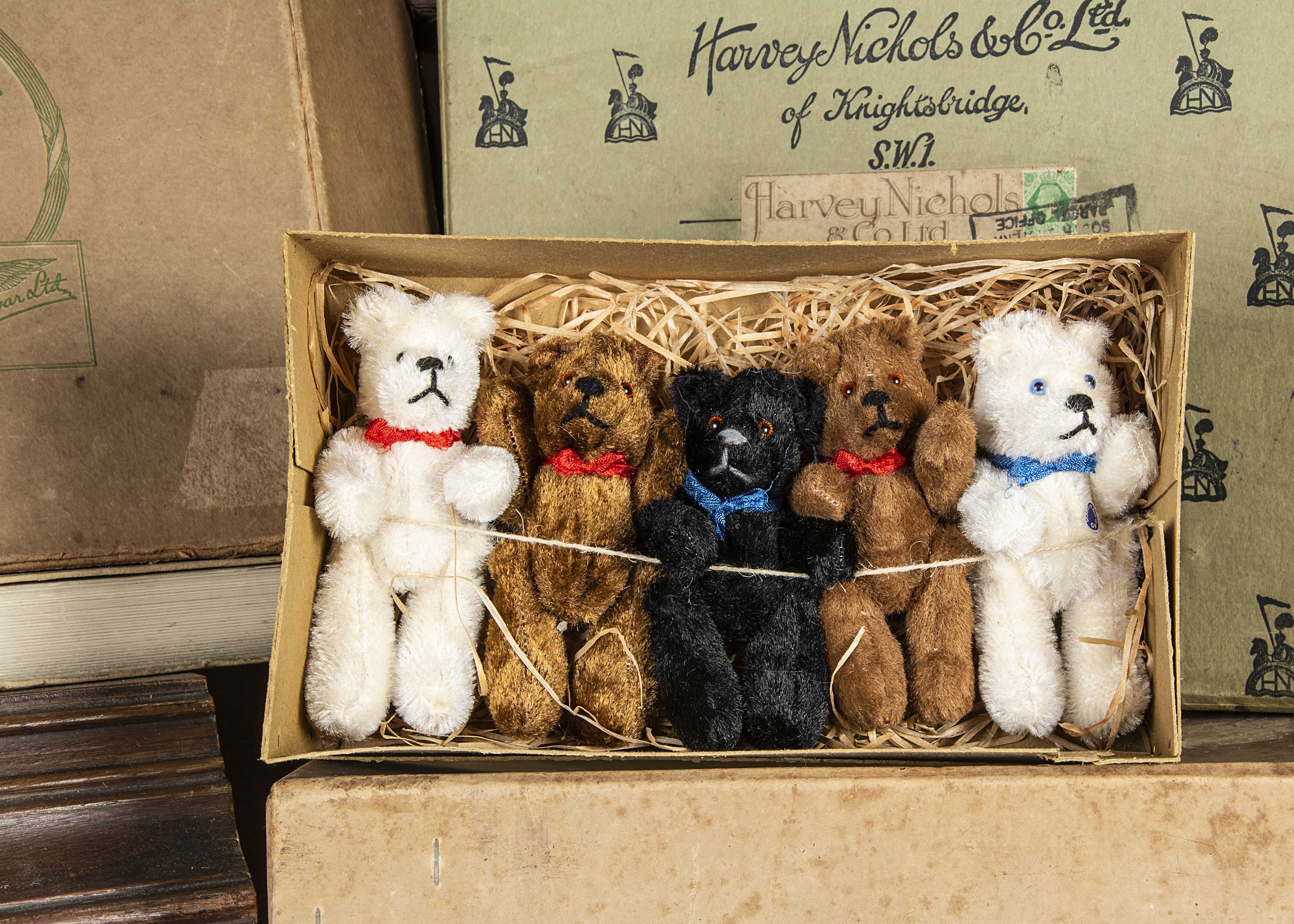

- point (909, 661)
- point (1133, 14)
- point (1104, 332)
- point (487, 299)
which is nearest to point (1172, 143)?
point (1133, 14)

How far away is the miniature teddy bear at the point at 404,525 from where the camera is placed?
115 centimetres

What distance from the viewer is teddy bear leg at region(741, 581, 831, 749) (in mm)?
1117

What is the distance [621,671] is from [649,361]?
0.49 m

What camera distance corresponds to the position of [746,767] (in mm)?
1067

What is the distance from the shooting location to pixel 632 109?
1.52 meters

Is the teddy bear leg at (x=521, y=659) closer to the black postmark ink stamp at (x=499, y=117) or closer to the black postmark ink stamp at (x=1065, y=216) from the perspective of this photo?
the black postmark ink stamp at (x=499, y=117)

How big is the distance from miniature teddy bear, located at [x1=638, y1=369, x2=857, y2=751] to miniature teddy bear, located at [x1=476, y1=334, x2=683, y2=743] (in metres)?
0.04

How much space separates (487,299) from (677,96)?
0.55 m

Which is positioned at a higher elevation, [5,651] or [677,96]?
[677,96]

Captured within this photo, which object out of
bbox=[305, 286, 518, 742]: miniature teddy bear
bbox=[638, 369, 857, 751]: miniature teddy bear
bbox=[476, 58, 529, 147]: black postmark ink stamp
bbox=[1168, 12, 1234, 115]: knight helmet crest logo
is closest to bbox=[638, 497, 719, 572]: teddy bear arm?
bbox=[638, 369, 857, 751]: miniature teddy bear

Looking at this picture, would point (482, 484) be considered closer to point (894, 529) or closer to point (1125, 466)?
point (894, 529)

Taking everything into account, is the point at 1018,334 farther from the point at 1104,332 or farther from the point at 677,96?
the point at 677,96

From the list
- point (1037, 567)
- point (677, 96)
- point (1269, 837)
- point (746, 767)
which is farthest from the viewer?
point (677, 96)

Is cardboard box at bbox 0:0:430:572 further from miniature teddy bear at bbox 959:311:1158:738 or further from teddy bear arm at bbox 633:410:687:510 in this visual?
miniature teddy bear at bbox 959:311:1158:738
